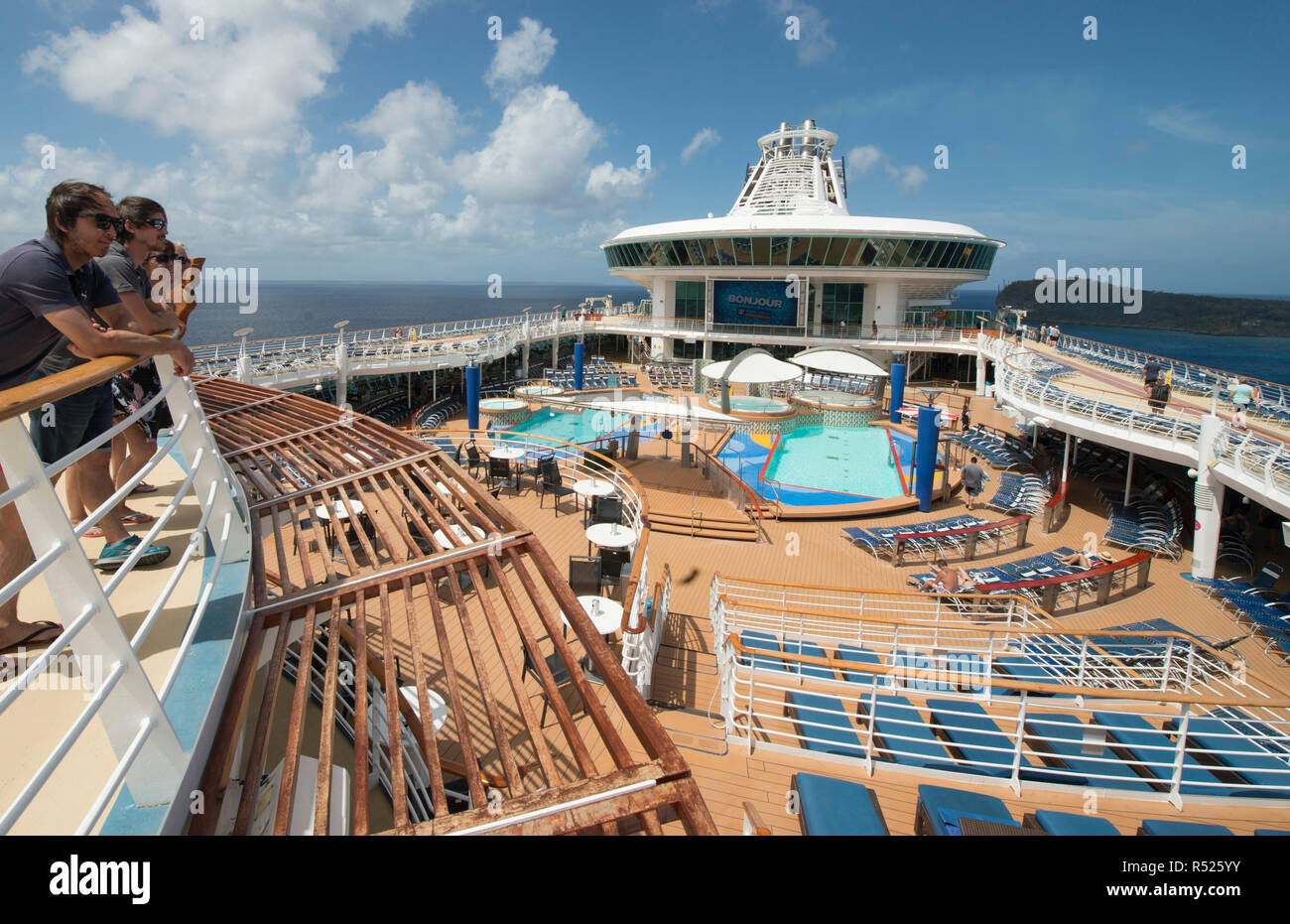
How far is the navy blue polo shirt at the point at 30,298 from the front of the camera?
5.95 ft

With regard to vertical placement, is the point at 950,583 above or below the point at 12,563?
below

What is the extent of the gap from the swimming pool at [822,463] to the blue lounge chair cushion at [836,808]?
8899 mm

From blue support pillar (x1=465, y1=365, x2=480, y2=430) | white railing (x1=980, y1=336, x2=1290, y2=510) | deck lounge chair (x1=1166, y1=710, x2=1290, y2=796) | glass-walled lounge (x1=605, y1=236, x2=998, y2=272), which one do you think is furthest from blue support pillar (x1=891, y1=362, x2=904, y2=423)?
deck lounge chair (x1=1166, y1=710, x2=1290, y2=796)

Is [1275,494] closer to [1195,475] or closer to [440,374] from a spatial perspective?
[1195,475]

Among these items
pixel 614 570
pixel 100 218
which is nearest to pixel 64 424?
pixel 100 218

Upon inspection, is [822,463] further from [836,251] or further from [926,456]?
[836,251]

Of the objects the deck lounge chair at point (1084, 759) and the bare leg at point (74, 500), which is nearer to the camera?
the bare leg at point (74, 500)

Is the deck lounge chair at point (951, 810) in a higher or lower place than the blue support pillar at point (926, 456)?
lower

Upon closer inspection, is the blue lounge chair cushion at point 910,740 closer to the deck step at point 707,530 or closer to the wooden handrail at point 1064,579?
the wooden handrail at point 1064,579

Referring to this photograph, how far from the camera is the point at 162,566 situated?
2.69 m

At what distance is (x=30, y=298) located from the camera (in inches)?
70.7

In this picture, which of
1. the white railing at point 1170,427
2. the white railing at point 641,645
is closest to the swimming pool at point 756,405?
the white railing at point 1170,427

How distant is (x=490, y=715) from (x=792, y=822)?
2.54 metres

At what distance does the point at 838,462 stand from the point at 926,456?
4596 mm
